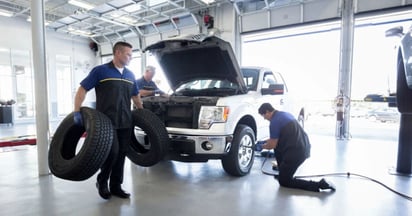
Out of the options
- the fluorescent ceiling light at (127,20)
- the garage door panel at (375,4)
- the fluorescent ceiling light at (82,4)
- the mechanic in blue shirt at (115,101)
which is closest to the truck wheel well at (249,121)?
the mechanic in blue shirt at (115,101)

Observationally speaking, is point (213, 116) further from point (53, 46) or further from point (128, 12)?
point (53, 46)

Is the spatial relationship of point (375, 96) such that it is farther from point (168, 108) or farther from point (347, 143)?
point (168, 108)

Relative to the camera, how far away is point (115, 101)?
8.70 feet

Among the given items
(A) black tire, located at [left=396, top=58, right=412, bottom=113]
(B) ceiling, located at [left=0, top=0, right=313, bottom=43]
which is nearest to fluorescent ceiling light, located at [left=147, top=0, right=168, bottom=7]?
(B) ceiling, located at [left=0, top=0, right=313, bottom=43]

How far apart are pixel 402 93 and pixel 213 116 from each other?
9.04 feet

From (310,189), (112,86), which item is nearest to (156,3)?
(112,86)

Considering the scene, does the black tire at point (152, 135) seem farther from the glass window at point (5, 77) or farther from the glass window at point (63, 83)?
the glass window at point (63, 83)

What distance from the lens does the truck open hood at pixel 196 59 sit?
343 centimetres

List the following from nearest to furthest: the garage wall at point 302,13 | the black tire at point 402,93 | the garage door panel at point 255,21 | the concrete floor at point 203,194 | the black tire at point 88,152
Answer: the black tire at point 88,152, the concrete floor at point 203,194, the black tire at point 402,93, the garage wall at point 302,13, the garage door panel at point 255,21

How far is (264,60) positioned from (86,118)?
702 centimetres

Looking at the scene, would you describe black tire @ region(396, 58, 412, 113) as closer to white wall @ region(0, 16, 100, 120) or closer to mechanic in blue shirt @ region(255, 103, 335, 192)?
mechanic in blue shirt @ region(255, 103, 335, 192)

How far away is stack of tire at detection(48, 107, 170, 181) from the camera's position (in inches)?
92.1

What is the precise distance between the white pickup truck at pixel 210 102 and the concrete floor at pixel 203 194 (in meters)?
0.41

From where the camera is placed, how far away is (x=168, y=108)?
11.7 feet
